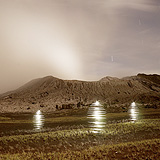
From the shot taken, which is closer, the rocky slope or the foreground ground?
the foreground ground

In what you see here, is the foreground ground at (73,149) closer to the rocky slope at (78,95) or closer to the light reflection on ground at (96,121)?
the light reflection on ground at (96,121)

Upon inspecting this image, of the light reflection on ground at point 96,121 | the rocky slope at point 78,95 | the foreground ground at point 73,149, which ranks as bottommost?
the light reflection on ground at point 96,121

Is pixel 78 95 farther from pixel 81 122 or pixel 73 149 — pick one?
pixel 73 149

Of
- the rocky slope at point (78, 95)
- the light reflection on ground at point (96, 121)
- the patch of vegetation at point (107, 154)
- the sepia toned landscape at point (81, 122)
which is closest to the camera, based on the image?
the patch of vegetation at point (107, 154)

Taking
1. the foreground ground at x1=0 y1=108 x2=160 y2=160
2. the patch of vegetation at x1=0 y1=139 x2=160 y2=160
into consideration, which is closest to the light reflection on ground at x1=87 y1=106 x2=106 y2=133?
the foreground ground at x1=0 y1=108 x2=160 y2=160

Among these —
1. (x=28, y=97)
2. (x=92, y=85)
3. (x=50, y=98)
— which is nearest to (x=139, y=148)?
(x=50, y=98)

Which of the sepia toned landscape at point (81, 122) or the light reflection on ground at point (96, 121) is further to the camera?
the light reflection on ground at point (96, 121)

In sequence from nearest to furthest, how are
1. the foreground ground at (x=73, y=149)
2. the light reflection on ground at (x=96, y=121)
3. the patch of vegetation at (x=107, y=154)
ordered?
the patch of vegetation at (x=107, y=154) → the foreground ground at (x=73, y=149) → the light reflection on ground at (x=96, y=121)

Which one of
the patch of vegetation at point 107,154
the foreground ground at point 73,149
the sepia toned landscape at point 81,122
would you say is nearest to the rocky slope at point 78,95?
the sepia toned landscape at point 81,122

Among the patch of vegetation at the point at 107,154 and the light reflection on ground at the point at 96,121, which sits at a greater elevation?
the patch of vegetation at the point at 107,154

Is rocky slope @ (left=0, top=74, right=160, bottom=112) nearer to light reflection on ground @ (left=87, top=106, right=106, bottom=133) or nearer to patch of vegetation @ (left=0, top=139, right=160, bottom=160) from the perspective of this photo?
light reflection on ground @ (left=87, top=106, right=106, bottom=133)

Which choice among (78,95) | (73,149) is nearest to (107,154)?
(73,149)

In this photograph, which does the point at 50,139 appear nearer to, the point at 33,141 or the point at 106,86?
the point at 33,141

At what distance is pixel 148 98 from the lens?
405 feet
